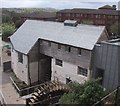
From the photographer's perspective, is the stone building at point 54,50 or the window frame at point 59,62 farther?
the window frame at point 59,62

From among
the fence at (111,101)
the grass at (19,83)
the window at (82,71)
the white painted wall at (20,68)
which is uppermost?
the fence at (111,101)

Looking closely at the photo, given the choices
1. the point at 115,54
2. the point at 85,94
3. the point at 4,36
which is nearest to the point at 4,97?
the point at 85,94

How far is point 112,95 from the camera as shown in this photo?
514 inches

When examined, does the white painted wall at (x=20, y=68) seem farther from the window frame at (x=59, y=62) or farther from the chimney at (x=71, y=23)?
the chimney at (x=71, y=23)

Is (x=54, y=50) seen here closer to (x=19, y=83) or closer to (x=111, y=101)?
(x=19, y=83)

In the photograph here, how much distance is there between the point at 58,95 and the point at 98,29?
316 inches

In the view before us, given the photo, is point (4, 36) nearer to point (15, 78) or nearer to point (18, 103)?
point (15, 78)

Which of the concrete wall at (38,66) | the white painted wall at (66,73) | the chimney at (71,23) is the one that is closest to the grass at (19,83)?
the concrete wall at (38,66)

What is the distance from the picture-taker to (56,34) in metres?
24.9

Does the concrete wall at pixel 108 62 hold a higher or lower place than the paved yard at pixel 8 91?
higher

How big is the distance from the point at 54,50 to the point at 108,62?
7.72 m

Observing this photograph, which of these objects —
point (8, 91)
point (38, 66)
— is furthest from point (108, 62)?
point (8, 91)

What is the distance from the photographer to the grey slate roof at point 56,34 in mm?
21275

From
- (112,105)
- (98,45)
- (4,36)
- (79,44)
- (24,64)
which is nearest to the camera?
(112,105)
